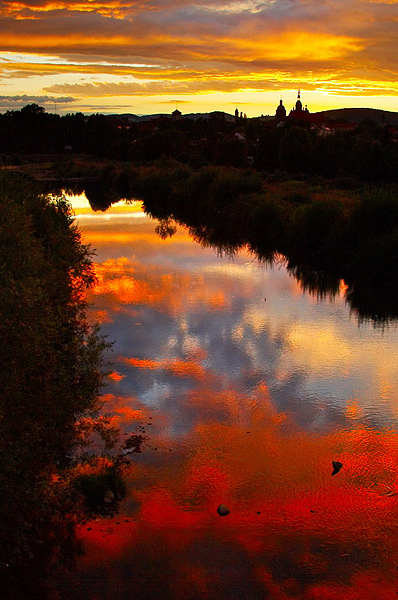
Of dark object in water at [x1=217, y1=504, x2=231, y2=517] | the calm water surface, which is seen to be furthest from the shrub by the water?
dark object in water at [x1=217, y1=504, x2=231, y2=517]

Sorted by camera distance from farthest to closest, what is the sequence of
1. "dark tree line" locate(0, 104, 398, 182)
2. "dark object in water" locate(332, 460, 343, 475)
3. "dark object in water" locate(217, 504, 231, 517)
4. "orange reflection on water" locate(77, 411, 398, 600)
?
"dark tree line" locate(0, 104, 398, 182) → "dark object in water" locate(332, 460, 343, 475) → "dark object in water" locate(217, 504, 231, 517) → "orange reflection on water" locate(77, 411, 398, 600)

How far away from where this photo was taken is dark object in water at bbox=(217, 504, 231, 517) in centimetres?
878

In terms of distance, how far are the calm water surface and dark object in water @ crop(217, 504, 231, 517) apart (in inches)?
3.5

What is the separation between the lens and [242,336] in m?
16.7

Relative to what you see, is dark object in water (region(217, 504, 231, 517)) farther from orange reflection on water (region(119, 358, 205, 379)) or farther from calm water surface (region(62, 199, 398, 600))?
orange reflection on water (region(119, 358, 205, 379))

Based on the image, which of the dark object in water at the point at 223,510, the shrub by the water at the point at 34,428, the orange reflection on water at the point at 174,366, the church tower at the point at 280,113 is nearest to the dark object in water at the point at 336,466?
the dark object in water at the point at 223,510

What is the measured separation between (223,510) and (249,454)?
1760mm

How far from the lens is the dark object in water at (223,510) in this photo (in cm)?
878

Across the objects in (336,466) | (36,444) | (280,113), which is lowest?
(336,466)

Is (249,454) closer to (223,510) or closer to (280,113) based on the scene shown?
(223,510)

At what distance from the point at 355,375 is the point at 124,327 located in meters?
6.57

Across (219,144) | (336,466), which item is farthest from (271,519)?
(219,144)

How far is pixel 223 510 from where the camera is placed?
882cm

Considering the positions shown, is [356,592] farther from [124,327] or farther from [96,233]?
[96,233]
